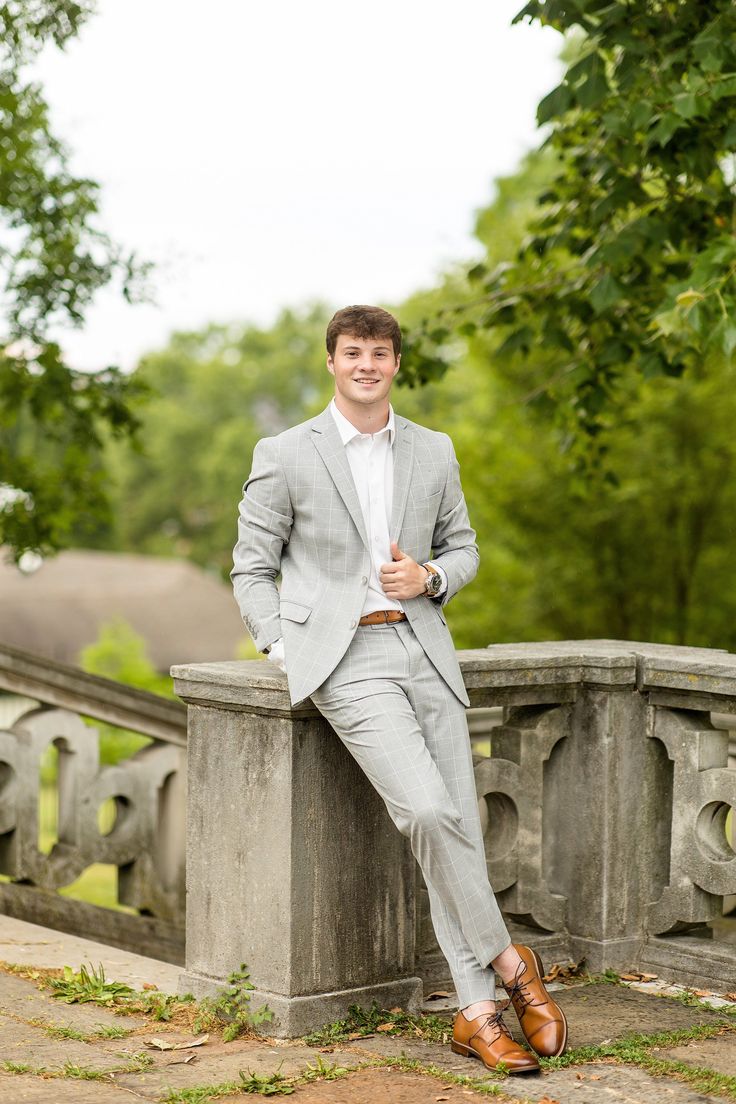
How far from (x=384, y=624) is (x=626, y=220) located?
4655 mm

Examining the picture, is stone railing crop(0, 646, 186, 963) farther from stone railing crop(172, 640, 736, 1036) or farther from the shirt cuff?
the shirt cuff

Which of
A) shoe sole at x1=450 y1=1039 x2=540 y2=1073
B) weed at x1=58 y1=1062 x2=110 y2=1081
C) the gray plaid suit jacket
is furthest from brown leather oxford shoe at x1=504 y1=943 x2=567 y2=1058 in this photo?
weed at x1=58 y1=1062 x2=110 y2=1081

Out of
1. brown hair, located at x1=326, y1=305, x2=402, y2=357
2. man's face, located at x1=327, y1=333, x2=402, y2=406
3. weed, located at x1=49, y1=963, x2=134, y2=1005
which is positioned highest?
brown hair, located at x1=326, y1=305, x2=402, y2=357

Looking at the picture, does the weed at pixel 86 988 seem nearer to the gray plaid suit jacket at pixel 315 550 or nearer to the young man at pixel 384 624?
the young man at pixel 384 624

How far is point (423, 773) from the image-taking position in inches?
170

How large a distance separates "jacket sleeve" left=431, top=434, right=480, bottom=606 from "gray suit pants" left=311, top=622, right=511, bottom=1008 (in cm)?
27

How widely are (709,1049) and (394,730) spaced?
1.39 m

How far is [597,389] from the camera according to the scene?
8.57 meters

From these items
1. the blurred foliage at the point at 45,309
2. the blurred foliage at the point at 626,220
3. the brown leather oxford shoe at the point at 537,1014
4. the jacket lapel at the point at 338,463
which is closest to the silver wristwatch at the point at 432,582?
the jacket lapel at the point at 338,463

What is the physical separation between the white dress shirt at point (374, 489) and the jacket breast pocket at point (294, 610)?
A: 3.3 inches

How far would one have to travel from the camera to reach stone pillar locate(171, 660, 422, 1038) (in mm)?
4547

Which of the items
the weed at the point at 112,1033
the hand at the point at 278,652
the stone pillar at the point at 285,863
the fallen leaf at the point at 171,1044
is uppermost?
the hand at the point at 278,652

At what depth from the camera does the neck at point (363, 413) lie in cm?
453

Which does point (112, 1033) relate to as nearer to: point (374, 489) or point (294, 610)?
point (294, 610)
